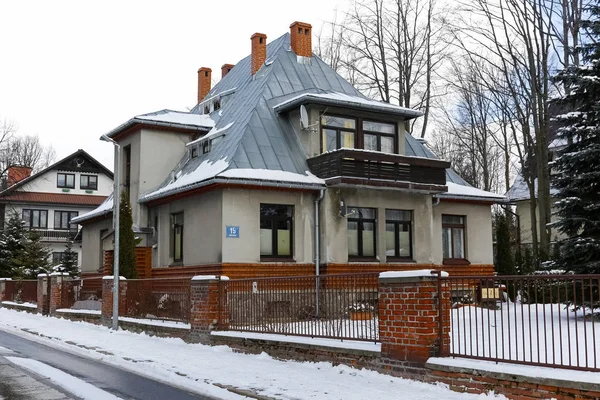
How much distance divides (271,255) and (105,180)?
41.5 metres

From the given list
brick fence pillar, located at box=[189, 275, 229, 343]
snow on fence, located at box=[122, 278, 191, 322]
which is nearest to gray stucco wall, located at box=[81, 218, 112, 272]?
snow on fence, located at box=[122, 278, 191, 322]

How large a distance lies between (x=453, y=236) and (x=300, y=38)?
405 inches

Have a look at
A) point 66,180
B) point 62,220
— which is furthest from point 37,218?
point 66,180

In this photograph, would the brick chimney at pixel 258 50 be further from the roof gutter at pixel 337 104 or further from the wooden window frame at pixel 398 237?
the wooden window frame at pixel 398 237

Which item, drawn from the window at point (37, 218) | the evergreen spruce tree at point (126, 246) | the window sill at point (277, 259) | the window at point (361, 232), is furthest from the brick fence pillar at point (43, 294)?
the window at point (37, 218)

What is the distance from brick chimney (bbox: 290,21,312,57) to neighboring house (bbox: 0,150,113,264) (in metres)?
34.4

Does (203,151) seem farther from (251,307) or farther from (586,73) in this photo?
(586,73)

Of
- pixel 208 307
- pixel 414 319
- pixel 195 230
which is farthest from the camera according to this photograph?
pixel 195 230

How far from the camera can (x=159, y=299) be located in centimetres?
1820

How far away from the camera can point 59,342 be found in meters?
16.8

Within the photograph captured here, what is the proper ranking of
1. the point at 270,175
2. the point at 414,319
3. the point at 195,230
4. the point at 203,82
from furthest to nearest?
the point at 203,82, the point at 195,230, the point at 270,175, the point at 414,319

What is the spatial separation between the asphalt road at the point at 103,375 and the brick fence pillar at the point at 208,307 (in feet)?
8.49

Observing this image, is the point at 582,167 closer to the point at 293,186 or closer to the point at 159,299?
the point at 293,186

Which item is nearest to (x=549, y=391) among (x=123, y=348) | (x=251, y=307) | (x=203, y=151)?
(x=251, y=307)
